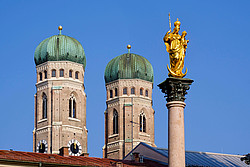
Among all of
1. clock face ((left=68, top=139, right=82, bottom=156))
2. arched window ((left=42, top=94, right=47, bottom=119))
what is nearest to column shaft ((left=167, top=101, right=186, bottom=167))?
clock face ((left=68, top=139, right=82, bottom=156))

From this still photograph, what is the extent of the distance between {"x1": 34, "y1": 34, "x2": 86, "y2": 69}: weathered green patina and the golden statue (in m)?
75.3

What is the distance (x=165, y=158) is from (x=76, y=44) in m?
52.5

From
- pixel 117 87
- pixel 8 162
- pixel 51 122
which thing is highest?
pixel 117 87

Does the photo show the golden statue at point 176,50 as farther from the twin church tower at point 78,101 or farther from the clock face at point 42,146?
the clock face at point 42,146

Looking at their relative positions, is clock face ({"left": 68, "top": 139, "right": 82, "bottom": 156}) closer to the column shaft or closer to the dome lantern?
the dome lantern

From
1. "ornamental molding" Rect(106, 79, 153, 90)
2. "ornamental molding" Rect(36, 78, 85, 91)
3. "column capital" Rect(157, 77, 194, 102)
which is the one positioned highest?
"ornamental molding" Rect(106, 79, 153, 90)

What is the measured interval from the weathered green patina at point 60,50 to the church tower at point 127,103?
9280 millimetres

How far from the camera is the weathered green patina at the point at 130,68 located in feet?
398

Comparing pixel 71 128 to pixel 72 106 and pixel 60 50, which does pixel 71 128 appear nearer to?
pixel 72 106

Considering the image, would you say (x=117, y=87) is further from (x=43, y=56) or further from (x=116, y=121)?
(x=43, y=56)

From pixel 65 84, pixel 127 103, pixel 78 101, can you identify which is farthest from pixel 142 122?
pixel 65 84

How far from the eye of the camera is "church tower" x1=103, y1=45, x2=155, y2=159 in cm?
11806

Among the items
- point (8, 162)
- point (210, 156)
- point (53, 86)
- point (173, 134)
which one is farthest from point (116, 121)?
point (173, 134)

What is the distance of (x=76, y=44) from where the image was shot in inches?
4520
